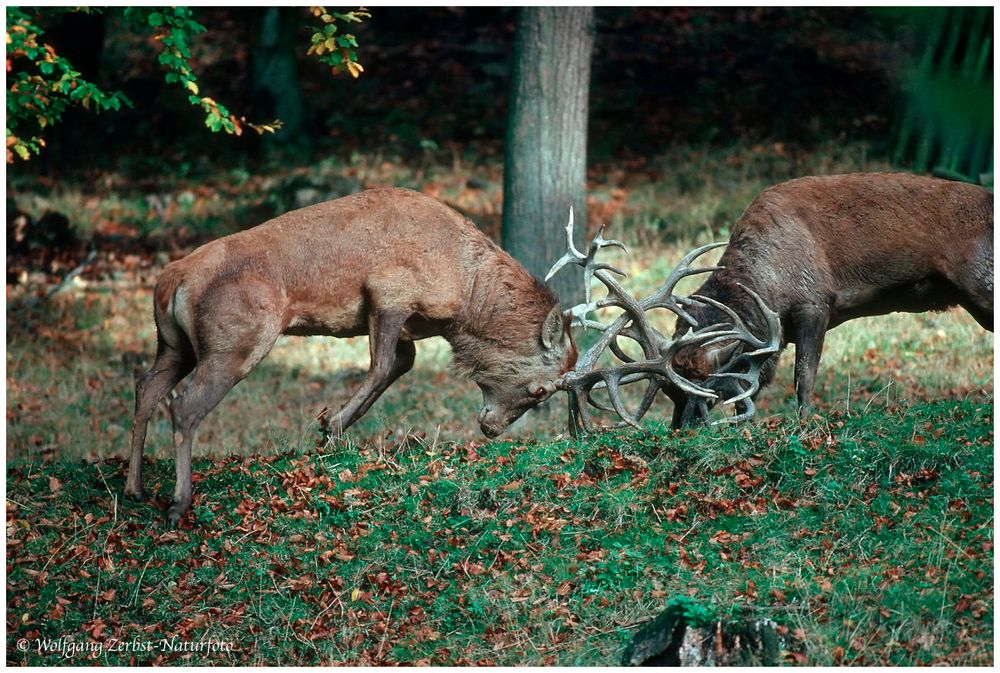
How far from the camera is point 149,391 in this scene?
29.0 feet

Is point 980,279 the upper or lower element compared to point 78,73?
lower

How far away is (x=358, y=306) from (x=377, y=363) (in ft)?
1.46

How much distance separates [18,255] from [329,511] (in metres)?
11.3

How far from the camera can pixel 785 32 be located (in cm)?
2191

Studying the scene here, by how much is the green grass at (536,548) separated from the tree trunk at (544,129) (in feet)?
14.0

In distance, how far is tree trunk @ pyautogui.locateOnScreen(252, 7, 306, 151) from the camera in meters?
20.2

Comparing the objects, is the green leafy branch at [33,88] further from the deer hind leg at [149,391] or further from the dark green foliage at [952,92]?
the dark green foliage at [952,92]

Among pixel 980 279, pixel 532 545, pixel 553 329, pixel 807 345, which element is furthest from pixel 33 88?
pixel 980 279

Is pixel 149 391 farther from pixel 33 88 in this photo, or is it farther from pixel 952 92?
pixel 952 92

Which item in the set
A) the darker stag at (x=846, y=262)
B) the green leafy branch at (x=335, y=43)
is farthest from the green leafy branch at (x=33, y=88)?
the darker stag at (x=846, y=262)

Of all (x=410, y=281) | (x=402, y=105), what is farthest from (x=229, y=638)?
(x=402, y=105)

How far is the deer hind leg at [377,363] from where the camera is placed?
9.16 meters

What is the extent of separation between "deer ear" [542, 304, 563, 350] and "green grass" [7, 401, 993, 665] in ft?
3.02

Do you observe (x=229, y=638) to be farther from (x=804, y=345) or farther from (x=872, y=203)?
(x=872, y=203)
